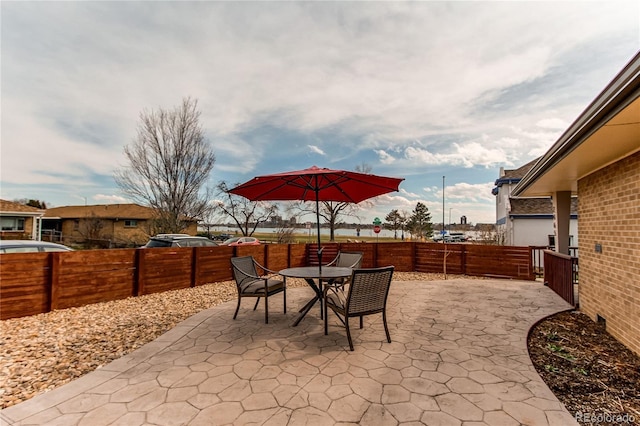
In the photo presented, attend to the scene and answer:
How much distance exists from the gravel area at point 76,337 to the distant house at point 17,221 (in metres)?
21.5

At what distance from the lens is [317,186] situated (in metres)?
4.62

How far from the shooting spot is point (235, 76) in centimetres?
833

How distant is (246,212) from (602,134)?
26739 millimetres

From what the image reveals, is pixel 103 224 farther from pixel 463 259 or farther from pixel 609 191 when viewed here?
pixel 609 191

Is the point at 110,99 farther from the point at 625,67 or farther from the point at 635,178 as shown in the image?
the point at 635,178

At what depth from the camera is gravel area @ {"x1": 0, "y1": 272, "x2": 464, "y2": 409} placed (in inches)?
111

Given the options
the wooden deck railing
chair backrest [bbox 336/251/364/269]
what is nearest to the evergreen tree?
the wooden deck railing

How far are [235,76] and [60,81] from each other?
14.8 ft

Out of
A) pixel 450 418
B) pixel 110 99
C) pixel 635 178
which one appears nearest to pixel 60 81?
pixel 110 99

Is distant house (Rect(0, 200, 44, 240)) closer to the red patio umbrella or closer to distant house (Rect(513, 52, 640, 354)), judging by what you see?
the red patio umbrella

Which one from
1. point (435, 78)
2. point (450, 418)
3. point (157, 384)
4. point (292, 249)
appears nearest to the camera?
point (450, 418)

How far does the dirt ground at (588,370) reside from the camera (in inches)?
91.3

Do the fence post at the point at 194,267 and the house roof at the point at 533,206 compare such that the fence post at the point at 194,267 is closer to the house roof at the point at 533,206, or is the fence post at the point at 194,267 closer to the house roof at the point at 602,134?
the house roof at the point at 602,134

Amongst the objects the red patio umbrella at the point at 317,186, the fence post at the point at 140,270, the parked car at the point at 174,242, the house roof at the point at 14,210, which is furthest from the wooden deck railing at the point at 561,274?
the house roof at the point at 14,210
